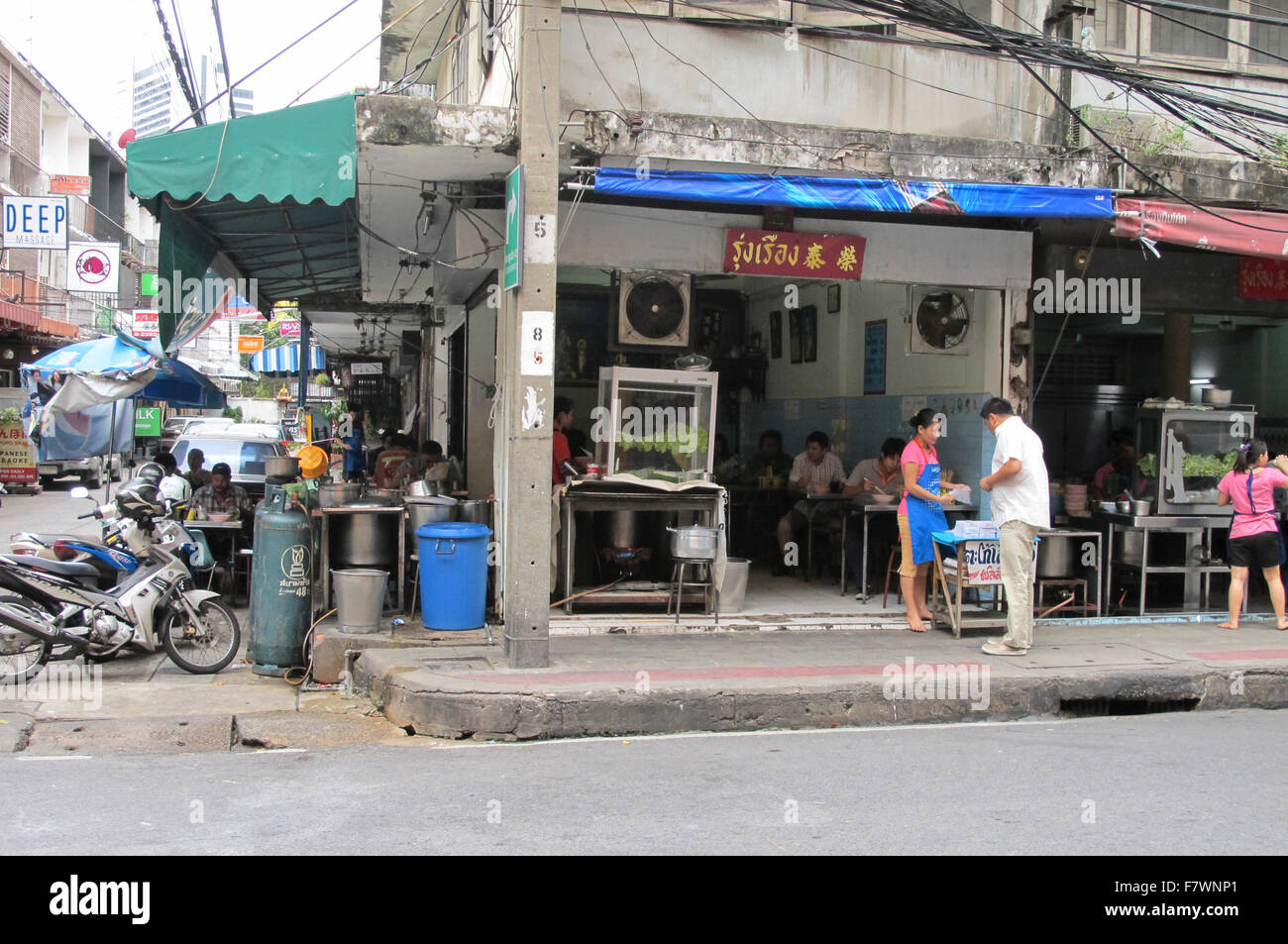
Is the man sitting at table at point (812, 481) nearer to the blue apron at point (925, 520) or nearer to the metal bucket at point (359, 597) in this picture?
the blue apron at point (925, 520)

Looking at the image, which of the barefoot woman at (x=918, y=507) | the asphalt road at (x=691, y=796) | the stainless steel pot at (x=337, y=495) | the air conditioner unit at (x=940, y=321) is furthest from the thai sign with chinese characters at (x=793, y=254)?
the asphalt road at (x=691, y=796)

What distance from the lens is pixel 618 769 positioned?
6117 millimetres

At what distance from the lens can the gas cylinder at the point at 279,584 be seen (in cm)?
855

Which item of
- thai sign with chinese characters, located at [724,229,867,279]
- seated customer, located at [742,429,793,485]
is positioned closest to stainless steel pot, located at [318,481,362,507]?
thai sign with chinese characters, located at [724,229,867,279]

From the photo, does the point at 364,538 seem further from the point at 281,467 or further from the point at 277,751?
the point at 277,751

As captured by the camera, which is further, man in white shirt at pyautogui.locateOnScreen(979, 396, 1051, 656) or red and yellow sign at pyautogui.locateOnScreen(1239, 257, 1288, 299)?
red and yellow sign at pyautogui.locateOnScreen(1239, 257, 1288, 299)

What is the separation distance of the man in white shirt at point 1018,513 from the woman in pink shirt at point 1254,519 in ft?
8.02

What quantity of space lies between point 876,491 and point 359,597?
5.34 metres

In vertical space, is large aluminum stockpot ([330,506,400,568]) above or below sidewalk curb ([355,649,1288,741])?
above

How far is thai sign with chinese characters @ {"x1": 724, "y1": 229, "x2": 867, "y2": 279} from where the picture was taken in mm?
9625

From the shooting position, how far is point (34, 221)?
20.0 meters

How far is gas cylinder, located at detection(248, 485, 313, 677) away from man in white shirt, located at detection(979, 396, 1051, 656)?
5.33m

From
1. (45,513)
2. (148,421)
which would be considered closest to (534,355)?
(45,513)

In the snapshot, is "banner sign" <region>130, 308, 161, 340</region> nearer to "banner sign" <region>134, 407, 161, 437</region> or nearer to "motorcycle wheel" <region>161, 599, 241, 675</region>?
"banner sign" <region>134, 407, 161, 437</region>
